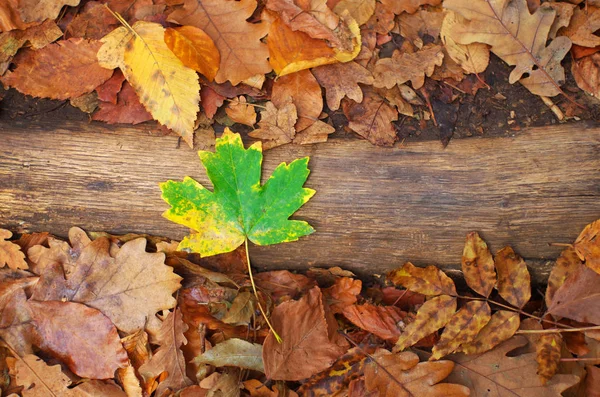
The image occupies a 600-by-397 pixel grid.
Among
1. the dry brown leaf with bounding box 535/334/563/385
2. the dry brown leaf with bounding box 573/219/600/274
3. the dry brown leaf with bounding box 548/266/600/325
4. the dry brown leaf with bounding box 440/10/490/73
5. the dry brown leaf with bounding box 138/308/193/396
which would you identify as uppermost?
the dry brown leaf with bounding box 440/10/490/73

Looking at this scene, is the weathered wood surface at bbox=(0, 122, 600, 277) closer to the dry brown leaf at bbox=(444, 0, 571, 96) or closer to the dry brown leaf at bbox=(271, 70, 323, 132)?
the dry brown leaf at bbox=(271, 70, 323, 132)

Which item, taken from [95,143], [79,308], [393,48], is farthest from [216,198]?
[393,48]

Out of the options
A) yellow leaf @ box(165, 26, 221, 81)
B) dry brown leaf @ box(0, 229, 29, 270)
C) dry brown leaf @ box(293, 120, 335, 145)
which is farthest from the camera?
dry brown leaf @ box(0, 229, 29, 270)

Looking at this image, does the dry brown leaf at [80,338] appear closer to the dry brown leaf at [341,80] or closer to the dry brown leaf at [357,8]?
the dry brown leaf at [341,80]

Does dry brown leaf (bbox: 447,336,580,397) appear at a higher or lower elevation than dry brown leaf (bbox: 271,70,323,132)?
lower

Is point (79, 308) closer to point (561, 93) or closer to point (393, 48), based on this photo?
point (393, 48)

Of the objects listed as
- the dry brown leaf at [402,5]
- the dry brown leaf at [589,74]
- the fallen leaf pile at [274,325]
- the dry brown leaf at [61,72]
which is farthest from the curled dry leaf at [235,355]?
the dry brown leaf at [589,74]

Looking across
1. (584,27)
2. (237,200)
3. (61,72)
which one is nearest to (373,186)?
(237,200)

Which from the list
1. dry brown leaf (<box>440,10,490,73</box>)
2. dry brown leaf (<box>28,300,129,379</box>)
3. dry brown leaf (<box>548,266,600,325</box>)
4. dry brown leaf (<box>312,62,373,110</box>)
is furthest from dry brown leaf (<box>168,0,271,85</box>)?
dry brown leaf (<box>548,266,600,325</box>)
